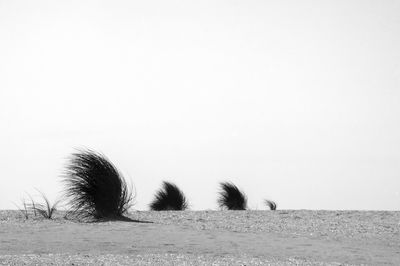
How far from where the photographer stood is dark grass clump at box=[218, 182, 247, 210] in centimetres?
1706

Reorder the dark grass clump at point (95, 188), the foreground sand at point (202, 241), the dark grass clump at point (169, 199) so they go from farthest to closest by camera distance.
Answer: the dark grass clump at point (169, 199), the dark grass clump at point (95, 188), the foreground sand at point (202, 241)

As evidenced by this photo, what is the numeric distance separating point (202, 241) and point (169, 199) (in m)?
7.48

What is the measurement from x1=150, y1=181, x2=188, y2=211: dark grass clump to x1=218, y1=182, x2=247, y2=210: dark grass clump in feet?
3.38

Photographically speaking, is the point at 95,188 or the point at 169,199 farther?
the point at 169,199

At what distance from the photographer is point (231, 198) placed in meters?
17.1

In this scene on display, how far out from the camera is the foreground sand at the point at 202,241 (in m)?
8.05

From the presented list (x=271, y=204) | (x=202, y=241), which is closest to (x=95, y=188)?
(x=202, y=241)

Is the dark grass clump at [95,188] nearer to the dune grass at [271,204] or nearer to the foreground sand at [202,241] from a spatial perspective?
the foreground sand at [202,241]

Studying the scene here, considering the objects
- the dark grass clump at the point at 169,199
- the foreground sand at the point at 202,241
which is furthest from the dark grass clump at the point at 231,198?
the foreground sand at the point at 202,241

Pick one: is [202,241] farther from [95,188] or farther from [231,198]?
[231,198]

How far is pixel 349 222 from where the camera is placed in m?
12.2

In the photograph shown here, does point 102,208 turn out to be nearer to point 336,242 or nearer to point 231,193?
point 336,242

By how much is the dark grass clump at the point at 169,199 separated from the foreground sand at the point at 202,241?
389 cm

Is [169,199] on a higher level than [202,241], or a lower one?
higher
